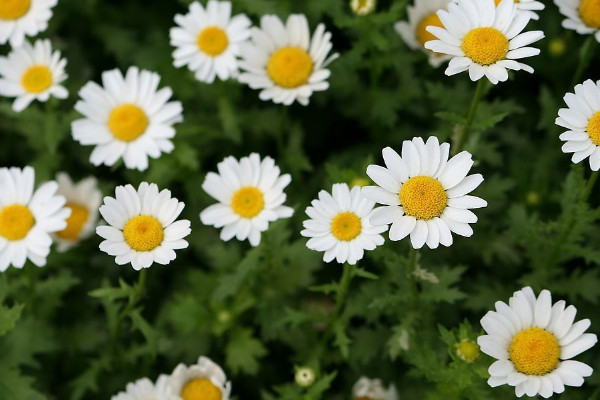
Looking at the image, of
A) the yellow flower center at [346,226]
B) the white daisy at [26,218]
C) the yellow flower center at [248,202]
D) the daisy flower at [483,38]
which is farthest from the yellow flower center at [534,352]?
the white daisy at [26,218]

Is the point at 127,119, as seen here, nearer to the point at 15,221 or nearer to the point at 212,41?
the point at 212,41

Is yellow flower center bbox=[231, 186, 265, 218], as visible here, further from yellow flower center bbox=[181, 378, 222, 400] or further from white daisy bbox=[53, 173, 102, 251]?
white daisy bbox=[53, 173, 102, 251]

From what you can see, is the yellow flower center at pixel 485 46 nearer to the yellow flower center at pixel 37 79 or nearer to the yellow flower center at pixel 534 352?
the yellow flower center at pixel 534 352

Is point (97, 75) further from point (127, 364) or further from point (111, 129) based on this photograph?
point (127, 364)

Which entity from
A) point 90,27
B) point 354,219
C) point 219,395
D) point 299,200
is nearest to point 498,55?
point 354,219

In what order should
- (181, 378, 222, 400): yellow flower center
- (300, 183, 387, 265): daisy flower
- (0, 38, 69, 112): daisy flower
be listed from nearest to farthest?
(300, 183, 387, 265): daisy flower
(181, 378, 222, 400): yellow flower center
(0, 38, 69, 112): daisy flower

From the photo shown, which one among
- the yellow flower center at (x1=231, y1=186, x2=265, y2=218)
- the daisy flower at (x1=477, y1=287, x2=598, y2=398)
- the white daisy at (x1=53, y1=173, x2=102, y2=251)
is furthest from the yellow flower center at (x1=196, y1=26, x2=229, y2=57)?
the daisy flower at (x1=477, y1=287, x2=598, y2=398)

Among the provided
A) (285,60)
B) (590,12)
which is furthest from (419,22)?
(590,12)
